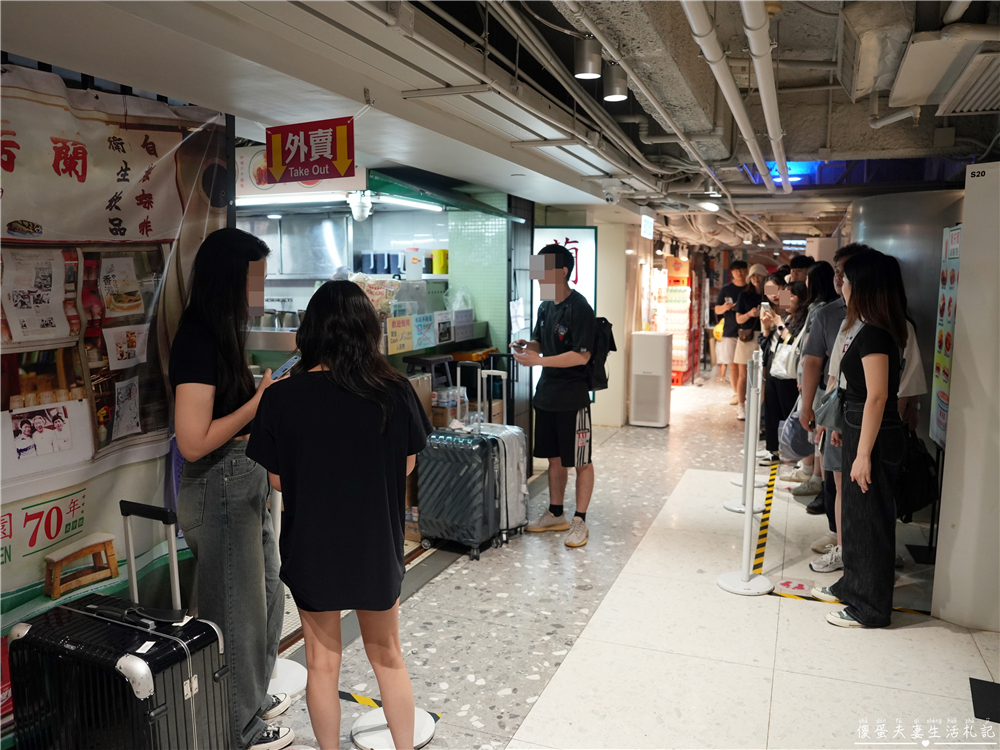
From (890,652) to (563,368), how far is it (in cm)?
223

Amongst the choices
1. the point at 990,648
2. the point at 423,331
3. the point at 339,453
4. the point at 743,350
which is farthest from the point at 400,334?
the point at 743,350

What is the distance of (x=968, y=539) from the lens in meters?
3.44

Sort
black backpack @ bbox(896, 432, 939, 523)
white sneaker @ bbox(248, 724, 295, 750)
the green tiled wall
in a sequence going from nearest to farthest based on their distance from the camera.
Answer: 1. white sneaker @ bbox(248, 724, 295, 750)
2. black backpack @ bbox(896, 432, 939, 523)
3. the green tiled wall

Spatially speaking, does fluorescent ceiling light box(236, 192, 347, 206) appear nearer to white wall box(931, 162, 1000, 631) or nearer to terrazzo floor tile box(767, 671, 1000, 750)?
white wall box(931, 162, 1000, 631)

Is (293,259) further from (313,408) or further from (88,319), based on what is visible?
(313,408)

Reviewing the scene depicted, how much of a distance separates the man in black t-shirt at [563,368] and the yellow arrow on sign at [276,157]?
71.9 inches

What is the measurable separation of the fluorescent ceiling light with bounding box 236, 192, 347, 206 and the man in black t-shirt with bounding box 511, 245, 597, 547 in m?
1.28

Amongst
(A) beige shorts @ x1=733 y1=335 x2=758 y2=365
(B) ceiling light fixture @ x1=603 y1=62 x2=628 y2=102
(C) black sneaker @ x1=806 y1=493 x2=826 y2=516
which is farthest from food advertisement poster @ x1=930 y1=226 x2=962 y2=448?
(A) beige shorts @ x1=733 y1=335 x2=758 y2=365

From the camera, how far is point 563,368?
4504 millimetres

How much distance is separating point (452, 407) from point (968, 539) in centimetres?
297

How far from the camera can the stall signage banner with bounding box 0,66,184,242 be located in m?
2.15

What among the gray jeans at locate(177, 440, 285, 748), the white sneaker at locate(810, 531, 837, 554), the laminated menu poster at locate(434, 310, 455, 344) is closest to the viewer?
the gray jeans at locate(177, 440, 285, 748)

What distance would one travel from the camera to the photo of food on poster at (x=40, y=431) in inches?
86.7

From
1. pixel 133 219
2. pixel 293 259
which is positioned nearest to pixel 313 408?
pixel 133 219
